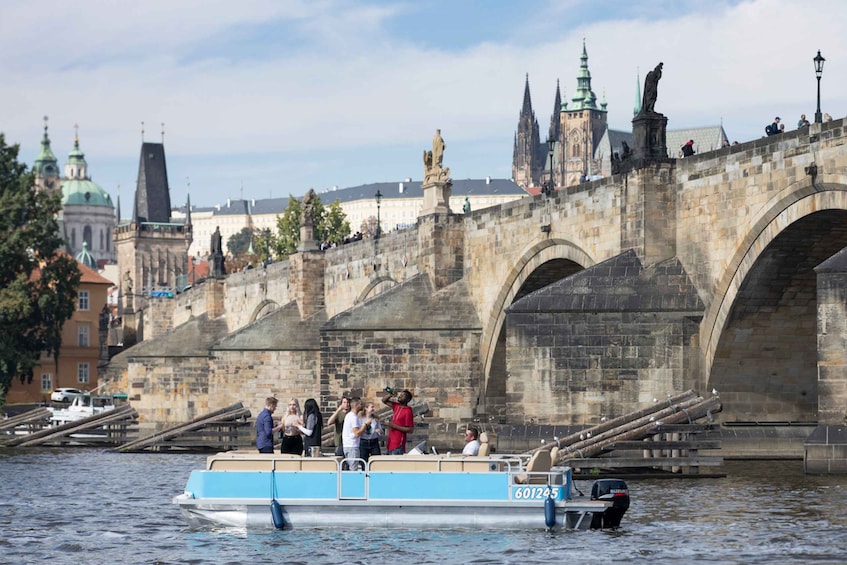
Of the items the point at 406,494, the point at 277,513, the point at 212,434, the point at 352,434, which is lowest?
the point at 277,513

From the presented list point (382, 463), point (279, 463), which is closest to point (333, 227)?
point (279, 463)

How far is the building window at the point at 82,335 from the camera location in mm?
91500

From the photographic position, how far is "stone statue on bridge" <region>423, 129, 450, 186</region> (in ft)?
151

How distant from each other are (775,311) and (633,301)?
2.77m

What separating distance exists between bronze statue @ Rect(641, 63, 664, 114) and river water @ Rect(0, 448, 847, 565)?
8865 mm

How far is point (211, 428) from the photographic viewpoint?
160 ft

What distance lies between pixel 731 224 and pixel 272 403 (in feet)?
38.3

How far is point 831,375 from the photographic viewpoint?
89.1ft

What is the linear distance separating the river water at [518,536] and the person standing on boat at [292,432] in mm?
1869

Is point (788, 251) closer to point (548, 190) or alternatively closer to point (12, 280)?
point (548, 190)

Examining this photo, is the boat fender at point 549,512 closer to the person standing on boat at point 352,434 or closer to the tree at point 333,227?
the person standing on boat at point 352,434

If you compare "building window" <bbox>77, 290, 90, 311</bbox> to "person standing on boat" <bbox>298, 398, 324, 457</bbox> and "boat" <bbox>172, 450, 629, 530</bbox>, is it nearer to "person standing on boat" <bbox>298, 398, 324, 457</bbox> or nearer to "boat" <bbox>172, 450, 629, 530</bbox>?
"person standing on boat" <bbox>298, 398, 324, 457</bbox>

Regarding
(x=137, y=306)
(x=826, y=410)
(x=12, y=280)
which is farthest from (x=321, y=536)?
(x=137, y=306)

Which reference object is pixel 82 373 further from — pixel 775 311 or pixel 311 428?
pixel 311 428
